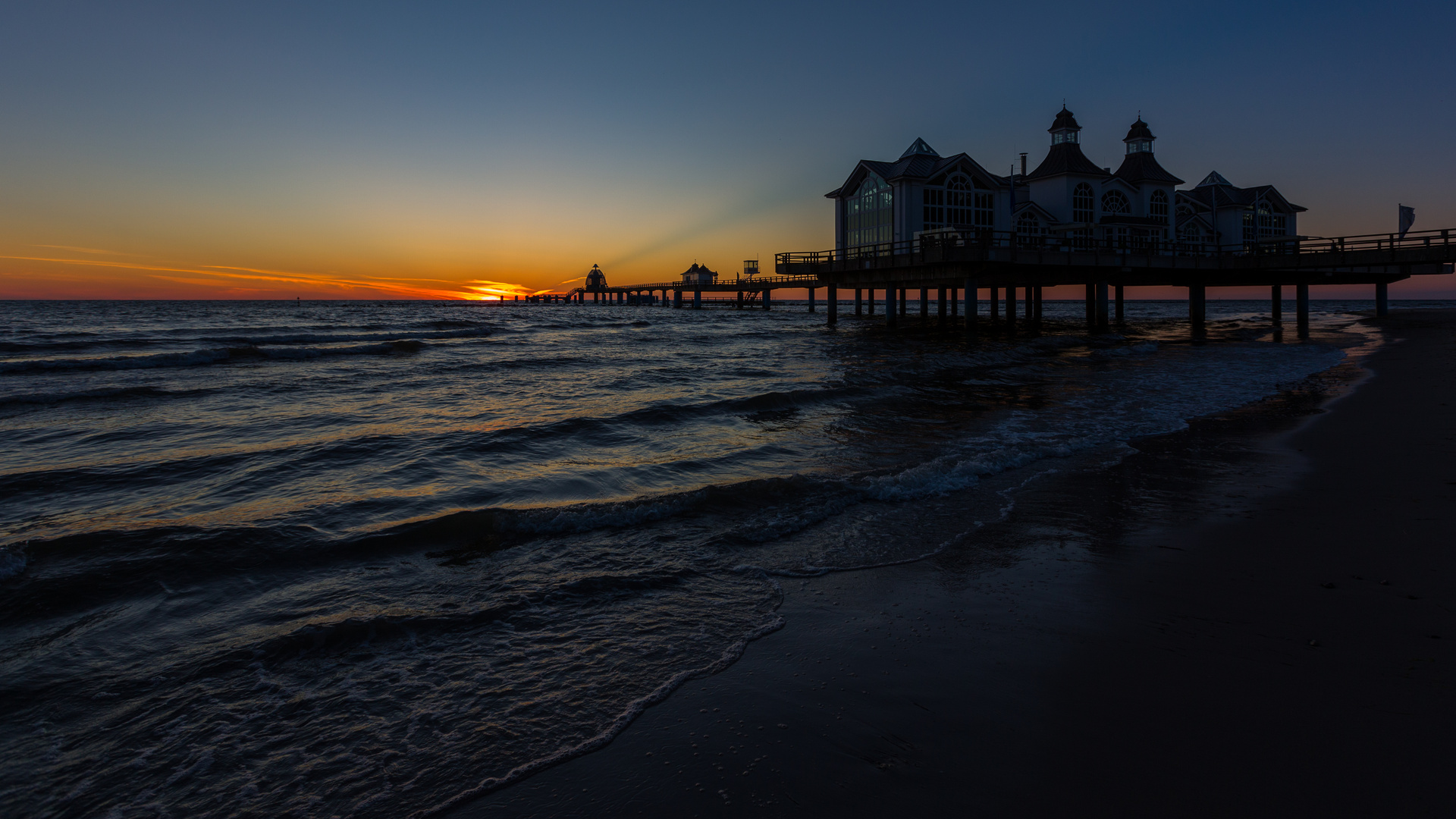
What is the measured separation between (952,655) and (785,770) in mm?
1520

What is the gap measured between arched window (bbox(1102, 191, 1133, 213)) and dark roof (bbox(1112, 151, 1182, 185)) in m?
1.46

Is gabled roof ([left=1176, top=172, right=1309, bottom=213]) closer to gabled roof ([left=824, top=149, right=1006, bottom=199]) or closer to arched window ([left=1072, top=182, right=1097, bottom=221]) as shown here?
arched window ([left=1072, top=182, right=1097, bottom=221])

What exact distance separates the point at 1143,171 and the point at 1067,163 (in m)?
7.24

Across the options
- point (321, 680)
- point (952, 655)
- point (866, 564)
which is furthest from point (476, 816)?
point (866, 564)

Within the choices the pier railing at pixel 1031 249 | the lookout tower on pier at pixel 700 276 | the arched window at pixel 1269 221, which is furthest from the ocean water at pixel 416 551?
the lookout tower on pier at pixel 700 276

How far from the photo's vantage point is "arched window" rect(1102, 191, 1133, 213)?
4372 cm

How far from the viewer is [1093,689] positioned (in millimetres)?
3658

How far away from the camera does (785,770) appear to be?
303cm

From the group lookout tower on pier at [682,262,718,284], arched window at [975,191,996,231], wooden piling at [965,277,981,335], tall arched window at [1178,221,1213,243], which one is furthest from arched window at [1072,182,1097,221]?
lookout tower on pier at [682,262,718,284]

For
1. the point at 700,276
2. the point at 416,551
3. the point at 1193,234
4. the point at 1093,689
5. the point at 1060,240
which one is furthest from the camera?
the point at 700,276

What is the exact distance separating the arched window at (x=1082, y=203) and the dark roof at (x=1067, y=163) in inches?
37.2

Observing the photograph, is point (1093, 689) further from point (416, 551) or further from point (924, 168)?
point (924, 168)

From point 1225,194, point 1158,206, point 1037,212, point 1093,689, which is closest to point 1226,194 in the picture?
point 1225,194

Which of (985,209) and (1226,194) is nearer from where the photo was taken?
(985,209)
